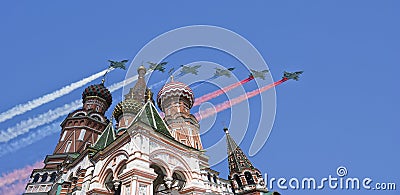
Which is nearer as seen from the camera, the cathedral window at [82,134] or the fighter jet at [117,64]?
the cathedral window at [82,134]

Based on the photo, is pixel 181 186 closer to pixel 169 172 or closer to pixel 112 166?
pixel 169 172

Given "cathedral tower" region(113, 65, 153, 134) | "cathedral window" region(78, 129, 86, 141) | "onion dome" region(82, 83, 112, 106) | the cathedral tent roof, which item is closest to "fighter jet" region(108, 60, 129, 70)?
"onion dome" region(82, 83, 112, 106)

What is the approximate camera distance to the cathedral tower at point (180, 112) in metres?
25.5

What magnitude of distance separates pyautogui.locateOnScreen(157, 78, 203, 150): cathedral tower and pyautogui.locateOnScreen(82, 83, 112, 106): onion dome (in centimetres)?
731

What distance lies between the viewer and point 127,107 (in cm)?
2625

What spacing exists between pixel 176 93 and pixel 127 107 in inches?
218

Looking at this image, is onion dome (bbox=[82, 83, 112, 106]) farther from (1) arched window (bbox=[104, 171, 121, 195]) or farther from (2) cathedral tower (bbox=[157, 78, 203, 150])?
(1) arched window (bbox=[104, 171, 121, 195])

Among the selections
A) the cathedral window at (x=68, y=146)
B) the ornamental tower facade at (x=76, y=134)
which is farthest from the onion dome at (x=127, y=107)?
the cathedral window at (x=68, y=146)

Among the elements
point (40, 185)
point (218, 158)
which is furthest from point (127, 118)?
point (218, 158)

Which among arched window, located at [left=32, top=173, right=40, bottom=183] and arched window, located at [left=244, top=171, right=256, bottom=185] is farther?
arched window, located at [left=32, top=173, right=40, bottom=183]

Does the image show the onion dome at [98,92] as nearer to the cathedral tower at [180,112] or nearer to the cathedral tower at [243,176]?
the cathedral tower at [180,112]

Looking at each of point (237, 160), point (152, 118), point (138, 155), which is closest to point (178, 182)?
point (138, 155)

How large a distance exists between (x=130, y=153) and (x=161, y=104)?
60.9ft

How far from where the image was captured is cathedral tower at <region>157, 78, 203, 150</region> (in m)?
25.5
